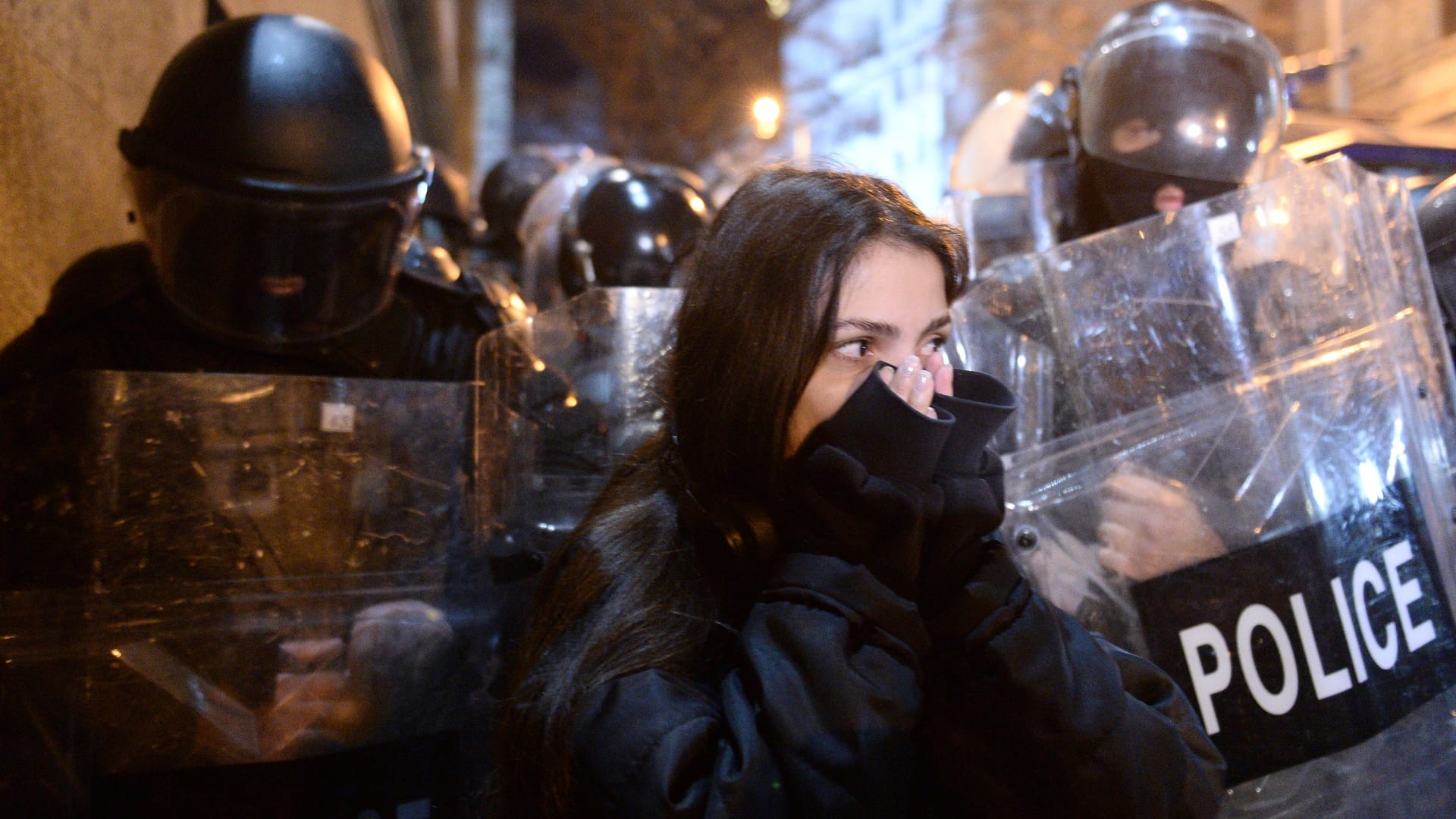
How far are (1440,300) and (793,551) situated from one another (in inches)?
42.9

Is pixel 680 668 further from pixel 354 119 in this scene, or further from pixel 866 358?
pixel 354 119

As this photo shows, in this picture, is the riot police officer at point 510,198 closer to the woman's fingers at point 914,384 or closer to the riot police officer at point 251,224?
the riot police officer at point 251,224

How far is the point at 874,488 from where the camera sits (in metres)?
0.90

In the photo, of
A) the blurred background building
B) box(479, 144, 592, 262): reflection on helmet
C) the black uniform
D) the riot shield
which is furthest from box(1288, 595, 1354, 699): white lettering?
box(479, 144, 592, 262): reflection on helmet

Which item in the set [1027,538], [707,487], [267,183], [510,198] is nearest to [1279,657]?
[1027,538]

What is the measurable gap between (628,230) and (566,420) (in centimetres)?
126

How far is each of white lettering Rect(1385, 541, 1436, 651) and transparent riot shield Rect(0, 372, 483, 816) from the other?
1232 mm

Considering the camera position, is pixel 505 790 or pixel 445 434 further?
pixel 445 434

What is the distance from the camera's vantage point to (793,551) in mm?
948

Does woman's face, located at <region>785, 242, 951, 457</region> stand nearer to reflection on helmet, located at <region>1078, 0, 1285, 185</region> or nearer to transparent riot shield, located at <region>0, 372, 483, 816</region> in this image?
transparent riot shield, located at <region>0, 372, 483, 816</region>

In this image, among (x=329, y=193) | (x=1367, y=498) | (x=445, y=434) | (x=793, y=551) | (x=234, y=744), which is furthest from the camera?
(x=329, y=193)

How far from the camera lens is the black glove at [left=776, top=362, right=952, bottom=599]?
906 mm

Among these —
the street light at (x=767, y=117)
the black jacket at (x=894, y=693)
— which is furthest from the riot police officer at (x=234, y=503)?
the street light at (x=767, y=117)

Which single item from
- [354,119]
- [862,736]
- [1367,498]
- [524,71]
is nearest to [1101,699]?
[862,736]
